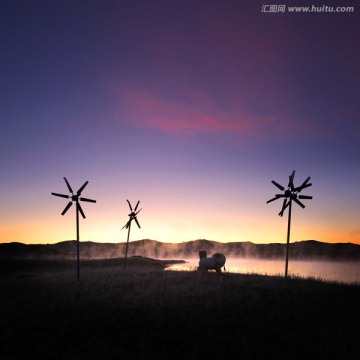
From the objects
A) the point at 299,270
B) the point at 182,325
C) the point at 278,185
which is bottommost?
the point at 299,270

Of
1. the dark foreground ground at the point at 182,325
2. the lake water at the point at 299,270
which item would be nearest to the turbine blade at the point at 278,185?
the lake water at the point at 299,270

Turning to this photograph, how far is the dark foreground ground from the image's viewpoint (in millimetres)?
11328

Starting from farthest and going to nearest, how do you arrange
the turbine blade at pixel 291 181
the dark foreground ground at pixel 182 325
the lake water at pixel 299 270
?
1. the lake water at pixel 299 270
2. the turbine blade at pixel 291 181
3. the dark foreground ground at pixel 182 325

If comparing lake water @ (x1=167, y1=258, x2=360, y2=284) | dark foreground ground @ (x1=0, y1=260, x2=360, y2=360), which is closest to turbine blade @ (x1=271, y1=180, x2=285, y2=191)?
lake water @ (x1=167, y1=258, x2=360, y2=284)

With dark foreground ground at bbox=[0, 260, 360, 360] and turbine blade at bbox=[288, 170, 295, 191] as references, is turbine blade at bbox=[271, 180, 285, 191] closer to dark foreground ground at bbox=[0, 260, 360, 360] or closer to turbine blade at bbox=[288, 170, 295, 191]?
turbine blade at bbox=[288, 170, 295, 191]

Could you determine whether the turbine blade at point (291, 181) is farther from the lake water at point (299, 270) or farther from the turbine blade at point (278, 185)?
the lake water at point (299, 270)

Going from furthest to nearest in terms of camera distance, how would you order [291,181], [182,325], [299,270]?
1. [299,270]
2. [291,181]
3. [182,325]

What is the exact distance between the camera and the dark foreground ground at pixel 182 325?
11.3 metres

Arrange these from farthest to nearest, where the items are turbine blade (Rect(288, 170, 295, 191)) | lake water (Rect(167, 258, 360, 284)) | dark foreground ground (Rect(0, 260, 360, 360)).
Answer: lake water (Rect(167, 258, 360, 284))
turbine blade (Rect(288, 170, 295, 191))
dark foreground ground (Rect(0, 260, 360, 360))

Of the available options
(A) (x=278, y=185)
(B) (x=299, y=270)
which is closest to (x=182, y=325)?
(A) (x=278, y=185)

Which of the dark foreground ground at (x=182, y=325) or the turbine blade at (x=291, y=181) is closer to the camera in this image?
the dark foreground ground at (x=182, y=325)

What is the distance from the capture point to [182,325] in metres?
14.1

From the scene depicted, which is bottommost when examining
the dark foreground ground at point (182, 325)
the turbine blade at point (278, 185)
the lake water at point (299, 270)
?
the lake water at point (299, 270)

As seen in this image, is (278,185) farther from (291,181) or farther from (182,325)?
(182,325)
